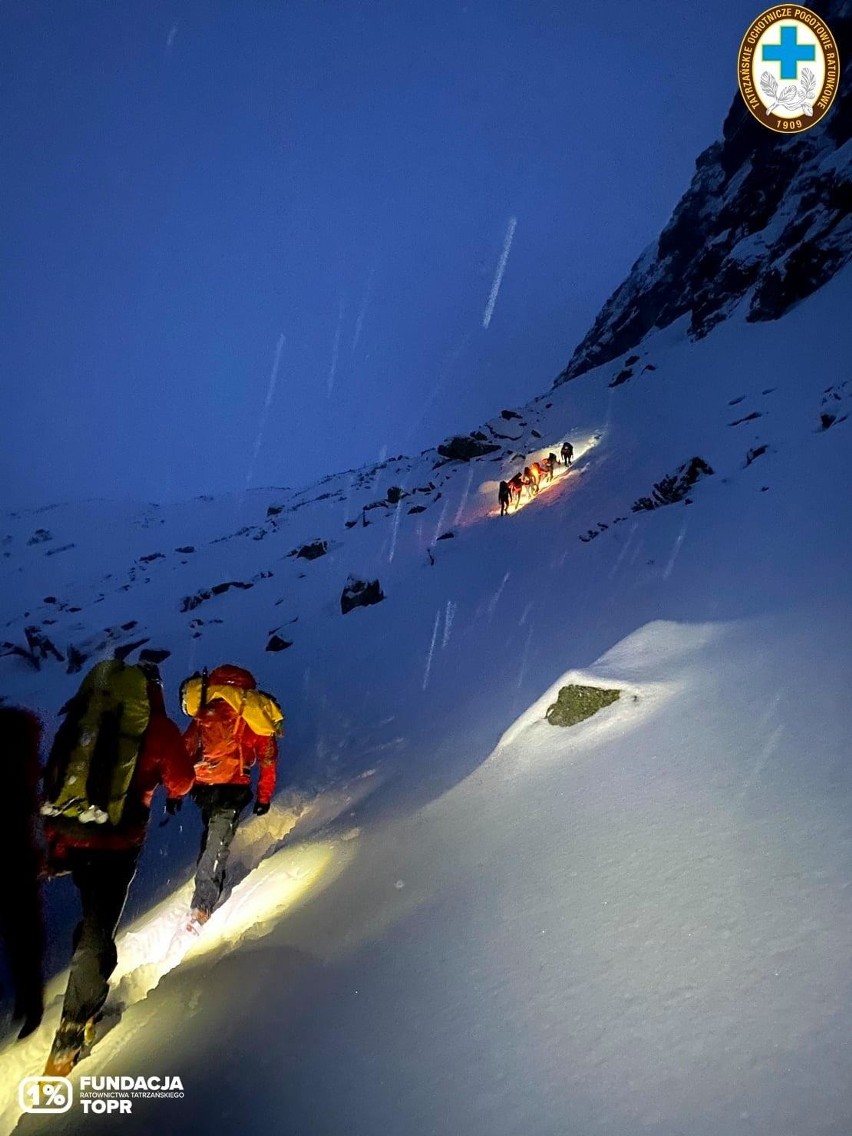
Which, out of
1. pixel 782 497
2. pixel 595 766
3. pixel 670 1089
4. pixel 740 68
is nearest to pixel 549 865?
pixel 595 766

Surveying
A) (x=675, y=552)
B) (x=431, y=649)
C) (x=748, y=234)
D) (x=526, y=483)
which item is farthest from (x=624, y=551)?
(x=748, y=234)

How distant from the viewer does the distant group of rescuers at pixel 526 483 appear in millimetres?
22578

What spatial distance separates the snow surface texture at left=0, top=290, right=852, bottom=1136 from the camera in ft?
6.45

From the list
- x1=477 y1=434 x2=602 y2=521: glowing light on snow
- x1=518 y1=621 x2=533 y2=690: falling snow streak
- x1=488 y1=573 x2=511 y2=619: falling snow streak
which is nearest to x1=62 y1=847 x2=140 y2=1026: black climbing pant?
x1=518 y1=621 x2=533 y2=690: falling snow streak

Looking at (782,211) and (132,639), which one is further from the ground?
(782,211)

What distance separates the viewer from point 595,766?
449 cm

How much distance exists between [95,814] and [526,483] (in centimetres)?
2214

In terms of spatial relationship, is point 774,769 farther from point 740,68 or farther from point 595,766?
point 740,68

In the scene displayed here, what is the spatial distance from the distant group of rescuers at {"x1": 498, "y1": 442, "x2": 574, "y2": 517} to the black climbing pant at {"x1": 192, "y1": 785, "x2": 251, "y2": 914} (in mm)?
18504

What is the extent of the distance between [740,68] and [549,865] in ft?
79.0

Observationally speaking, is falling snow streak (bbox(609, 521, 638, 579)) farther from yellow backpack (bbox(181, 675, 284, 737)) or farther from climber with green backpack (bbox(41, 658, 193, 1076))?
climber with green backpack (bbox(41, 658, 193, 1076))

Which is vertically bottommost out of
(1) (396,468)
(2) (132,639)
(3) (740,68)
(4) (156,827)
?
(4) (156,827)

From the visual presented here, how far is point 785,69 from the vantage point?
18.9 meters

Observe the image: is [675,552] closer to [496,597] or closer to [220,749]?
[496,597]
